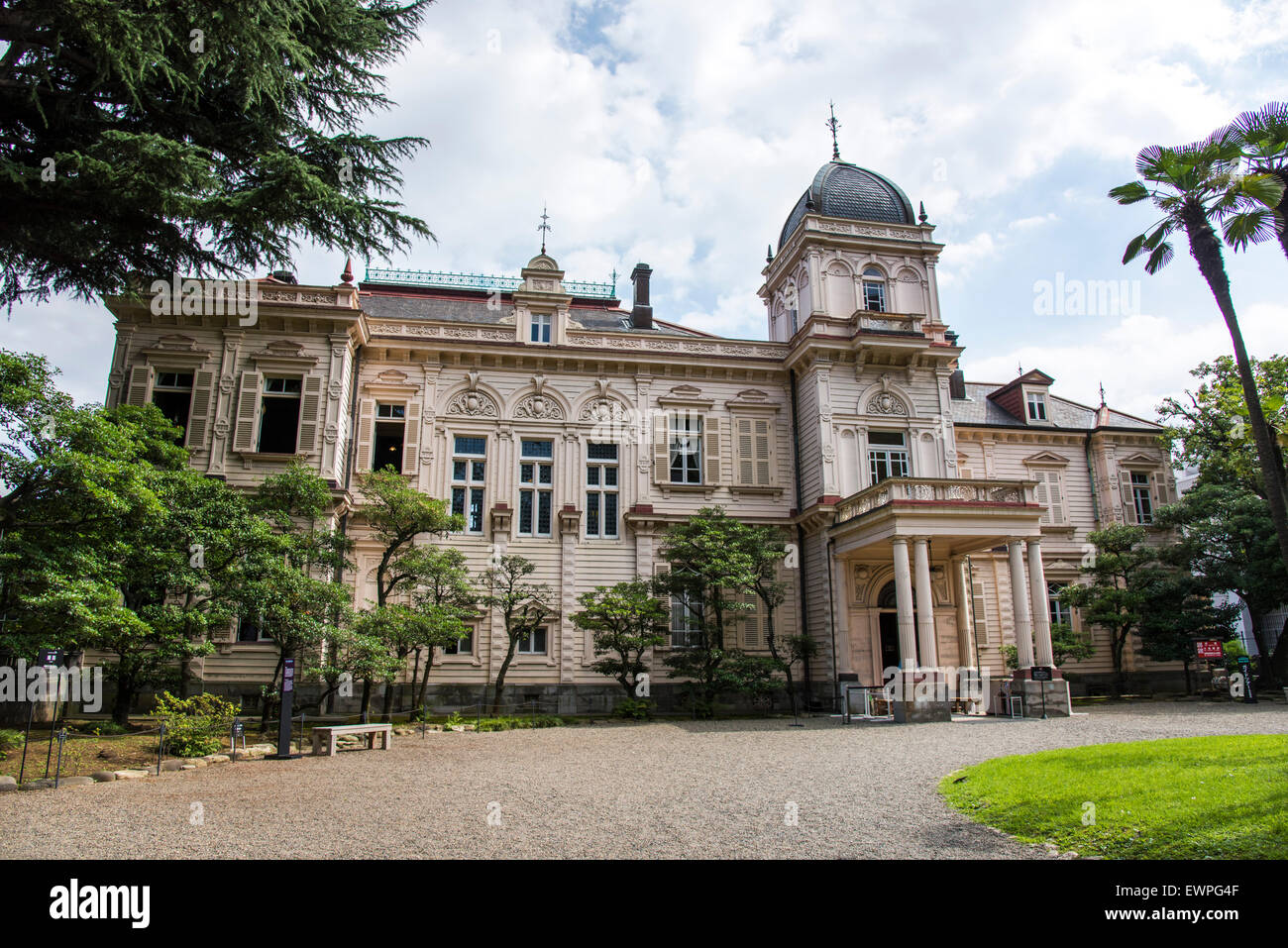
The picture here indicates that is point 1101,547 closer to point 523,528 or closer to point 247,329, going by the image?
point 523,528

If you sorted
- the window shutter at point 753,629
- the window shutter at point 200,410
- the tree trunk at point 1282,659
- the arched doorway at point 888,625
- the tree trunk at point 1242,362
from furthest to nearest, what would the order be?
the tree trunk at point 1282,659
the window shutter at point 753,629
the arched doorway at point 888,625
the window shutter at point 200,410
the tree trunk at point 1242,362

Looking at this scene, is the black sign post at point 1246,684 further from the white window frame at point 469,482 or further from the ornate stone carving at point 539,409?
the white window frame at point 469,482

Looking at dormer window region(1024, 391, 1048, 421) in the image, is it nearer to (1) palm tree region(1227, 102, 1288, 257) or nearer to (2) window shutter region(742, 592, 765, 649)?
(2) window shutter region(742, 592, 765, 649)

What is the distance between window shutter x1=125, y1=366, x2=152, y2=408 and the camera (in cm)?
2119

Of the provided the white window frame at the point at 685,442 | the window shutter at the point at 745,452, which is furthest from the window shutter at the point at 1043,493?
the white window frame at the point at 685,442

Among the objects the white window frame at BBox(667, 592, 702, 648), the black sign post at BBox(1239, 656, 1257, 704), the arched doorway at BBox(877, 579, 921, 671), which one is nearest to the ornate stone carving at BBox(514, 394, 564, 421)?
the white window frame at BBox(667, 592, 702, 648)

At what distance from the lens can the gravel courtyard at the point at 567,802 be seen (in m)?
6.58

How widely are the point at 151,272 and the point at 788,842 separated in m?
13.1

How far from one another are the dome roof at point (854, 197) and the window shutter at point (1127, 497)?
12.6m

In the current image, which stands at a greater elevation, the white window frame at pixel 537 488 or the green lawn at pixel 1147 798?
the white window frame at pixel 537 488

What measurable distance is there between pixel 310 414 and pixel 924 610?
17247mm

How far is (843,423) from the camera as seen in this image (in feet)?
79.2

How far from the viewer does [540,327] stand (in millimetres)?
24844

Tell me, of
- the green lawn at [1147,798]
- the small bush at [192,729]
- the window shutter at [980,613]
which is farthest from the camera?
the window shutter at [980,613]
